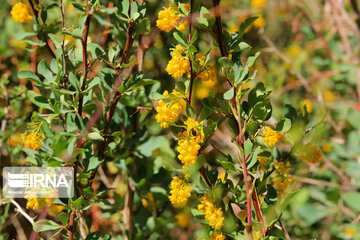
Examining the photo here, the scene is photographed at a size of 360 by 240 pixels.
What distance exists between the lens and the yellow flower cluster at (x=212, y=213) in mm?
639

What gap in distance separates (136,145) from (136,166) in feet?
0.18

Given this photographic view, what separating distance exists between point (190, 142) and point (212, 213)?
125mm

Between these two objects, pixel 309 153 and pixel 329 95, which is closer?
pixel 309 153

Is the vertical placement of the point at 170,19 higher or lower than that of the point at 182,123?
higher

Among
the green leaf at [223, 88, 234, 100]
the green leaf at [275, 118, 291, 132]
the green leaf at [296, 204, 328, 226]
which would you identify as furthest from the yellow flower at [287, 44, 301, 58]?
the green leaf at [223, 88, 234, 100]

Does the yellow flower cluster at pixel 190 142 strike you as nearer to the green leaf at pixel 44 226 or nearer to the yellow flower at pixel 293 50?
the green leaf at pixel 44 226

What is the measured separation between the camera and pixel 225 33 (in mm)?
688

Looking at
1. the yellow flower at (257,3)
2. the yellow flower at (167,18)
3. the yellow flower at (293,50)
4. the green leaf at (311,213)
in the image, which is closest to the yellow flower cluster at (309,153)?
the yellow flower at (167,18)

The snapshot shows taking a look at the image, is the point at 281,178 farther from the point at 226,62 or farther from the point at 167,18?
the point at 167,18

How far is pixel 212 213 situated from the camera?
2.14ft

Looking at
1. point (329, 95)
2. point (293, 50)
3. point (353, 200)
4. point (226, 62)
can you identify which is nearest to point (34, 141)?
point (226, 62)

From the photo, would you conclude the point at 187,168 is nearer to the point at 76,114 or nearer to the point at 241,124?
the point at 241,124

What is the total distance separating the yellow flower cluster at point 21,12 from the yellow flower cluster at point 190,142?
1.68ft

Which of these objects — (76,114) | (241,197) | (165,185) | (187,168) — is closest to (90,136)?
(76,114)
